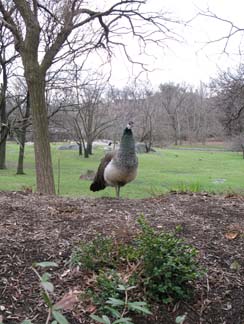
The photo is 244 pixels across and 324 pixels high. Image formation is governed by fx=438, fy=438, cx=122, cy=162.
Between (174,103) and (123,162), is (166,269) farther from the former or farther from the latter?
(174,103)

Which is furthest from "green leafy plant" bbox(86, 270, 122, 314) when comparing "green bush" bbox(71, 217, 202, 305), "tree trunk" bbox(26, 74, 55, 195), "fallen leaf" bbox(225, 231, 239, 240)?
"tree trunk" bbox(26, 74, 55, 195)

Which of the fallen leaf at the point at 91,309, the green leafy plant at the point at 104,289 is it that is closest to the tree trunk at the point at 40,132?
the green leafy plant at the point at 104,289

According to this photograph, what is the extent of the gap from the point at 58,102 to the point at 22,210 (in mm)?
18109

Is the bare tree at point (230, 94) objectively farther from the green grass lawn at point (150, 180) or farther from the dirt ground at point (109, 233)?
the dirt ground at point (109, 233)

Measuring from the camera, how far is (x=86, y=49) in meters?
11.2

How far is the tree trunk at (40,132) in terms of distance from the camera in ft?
26.2

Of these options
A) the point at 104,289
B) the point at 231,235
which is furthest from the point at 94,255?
the point at 231,235

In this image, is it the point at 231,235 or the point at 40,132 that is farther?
the point at 40,132

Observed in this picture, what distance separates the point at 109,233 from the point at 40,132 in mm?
4928

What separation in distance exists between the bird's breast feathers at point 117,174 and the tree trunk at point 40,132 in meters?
1.63

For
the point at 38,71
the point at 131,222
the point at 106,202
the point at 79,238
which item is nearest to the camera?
the point at 79,238

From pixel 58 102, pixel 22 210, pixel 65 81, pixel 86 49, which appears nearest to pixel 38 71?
pixel 86 49

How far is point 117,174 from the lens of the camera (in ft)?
21.5

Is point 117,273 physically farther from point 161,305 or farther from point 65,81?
point 65,81
